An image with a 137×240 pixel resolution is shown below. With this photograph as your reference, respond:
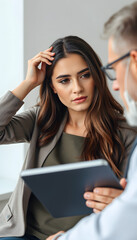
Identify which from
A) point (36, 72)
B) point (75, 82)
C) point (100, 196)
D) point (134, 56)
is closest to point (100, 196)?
point (100, 196)

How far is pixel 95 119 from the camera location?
5.56 feet

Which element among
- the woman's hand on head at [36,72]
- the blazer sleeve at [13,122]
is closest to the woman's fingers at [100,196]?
the blazer sleeve at [13,122]

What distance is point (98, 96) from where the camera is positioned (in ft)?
5.53

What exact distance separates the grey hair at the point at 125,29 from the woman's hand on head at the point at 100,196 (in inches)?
17.8

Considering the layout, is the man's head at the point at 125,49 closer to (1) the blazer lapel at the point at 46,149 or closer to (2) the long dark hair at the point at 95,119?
(2) the long dark hair at the point at 95,119

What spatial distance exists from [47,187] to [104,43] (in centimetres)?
217

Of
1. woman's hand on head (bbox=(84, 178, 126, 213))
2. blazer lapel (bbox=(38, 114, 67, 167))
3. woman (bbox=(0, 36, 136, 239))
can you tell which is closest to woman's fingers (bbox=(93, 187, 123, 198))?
woman's hand on head (bbox=(84, 178, 126, 213))

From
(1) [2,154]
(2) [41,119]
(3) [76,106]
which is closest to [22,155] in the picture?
(1) [2,154]

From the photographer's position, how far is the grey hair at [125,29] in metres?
0.94

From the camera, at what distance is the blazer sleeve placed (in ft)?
5.70

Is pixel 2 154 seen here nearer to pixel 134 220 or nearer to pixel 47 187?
pixel 47 187

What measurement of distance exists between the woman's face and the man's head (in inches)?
23.6

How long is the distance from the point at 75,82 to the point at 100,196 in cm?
61

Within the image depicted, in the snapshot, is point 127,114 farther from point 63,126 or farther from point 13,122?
point 13,122
